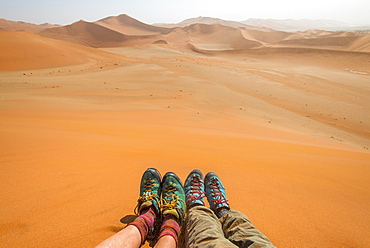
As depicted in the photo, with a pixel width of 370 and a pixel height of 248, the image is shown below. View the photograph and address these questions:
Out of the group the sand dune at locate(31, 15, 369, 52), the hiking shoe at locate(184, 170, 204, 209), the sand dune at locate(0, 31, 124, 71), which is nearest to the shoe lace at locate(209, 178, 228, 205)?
the hiking shoe at locate(184, 170, 204, 209)

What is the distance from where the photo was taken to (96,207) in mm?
1801

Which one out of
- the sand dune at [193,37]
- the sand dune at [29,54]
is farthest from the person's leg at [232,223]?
the sand dune at [193,37]

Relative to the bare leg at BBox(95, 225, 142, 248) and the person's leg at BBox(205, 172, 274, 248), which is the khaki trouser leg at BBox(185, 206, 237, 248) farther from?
the bare leg at BBox(95, 225, 142, 248)

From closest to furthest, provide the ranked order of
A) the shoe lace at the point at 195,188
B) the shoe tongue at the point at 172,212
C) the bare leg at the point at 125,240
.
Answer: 1. the bare leg at the point at 125,240
2. the shoe tongue at the point at 172,212
3. the shoe lace at the point at 195,188

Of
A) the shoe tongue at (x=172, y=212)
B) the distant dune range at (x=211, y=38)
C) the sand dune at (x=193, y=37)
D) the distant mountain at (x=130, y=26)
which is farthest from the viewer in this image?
the distant mountain at (x=130, y=26)

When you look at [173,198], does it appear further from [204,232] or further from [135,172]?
[135,172]

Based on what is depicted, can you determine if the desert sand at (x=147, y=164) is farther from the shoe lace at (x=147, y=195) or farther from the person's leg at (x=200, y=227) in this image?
the person's leg at (x=200, y=227)

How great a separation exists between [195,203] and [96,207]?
33.7 inches

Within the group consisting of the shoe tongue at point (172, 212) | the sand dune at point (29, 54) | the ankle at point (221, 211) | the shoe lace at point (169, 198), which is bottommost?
the ankle at point (221, 211)

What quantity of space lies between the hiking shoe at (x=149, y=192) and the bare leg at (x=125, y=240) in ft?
0.99

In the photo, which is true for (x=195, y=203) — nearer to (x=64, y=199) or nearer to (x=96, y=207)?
(x=96, y=207)

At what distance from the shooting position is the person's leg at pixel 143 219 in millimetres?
1394

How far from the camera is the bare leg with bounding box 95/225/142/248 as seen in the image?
4.39ft

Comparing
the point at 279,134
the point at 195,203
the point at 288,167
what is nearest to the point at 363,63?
the point at 279,134
